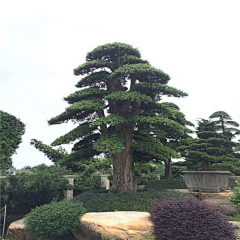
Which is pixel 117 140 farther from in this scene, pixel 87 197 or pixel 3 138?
pixel 3 138

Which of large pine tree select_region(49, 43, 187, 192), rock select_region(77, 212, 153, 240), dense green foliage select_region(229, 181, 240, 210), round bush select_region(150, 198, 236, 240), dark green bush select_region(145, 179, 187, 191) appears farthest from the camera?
dark green bush select_region(145, 179, 187, 191)

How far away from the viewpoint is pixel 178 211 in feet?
20.8

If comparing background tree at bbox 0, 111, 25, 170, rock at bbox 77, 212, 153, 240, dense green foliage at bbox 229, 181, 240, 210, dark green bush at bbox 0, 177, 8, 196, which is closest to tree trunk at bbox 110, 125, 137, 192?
rock at bbox 77, 212, 153, 240

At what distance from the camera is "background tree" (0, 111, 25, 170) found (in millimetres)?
16266

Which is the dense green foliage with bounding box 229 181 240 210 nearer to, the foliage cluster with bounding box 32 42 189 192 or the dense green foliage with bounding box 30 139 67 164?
the foliage cluster with bounding box 32 42 189 192

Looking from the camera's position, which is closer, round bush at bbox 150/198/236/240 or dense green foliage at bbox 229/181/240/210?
round bush at bbox 150/198/236/240

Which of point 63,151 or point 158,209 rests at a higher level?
point 63,151

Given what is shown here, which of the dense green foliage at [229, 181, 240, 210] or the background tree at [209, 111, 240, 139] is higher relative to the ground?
the background tree at [209, 111, 240, 139]

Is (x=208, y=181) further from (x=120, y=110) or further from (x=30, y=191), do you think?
(x=30, y=191)

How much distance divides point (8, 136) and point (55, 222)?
1158cm

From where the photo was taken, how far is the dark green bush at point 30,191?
11.6 metres

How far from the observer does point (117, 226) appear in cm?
641

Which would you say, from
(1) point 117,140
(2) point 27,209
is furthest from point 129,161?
(2) point 27,209

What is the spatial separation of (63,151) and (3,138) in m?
5.08
